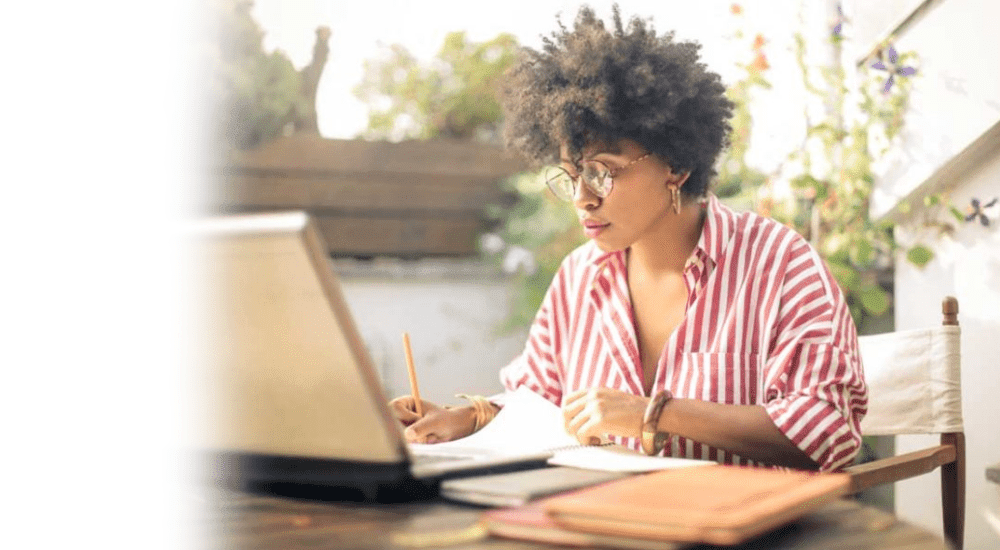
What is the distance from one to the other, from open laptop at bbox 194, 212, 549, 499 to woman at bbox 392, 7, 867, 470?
467 mm

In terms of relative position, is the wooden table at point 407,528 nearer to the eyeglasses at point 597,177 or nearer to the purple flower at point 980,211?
the eyeglasses at point 597,177

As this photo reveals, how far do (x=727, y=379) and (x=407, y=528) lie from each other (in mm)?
808

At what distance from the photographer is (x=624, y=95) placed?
4.94 ft

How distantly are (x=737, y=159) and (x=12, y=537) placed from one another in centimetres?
254

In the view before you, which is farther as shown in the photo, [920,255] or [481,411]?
[920,255]

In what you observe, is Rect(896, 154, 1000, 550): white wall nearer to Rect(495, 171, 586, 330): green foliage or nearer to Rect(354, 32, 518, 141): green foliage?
Rect(495, 171, 586, 330): green foliage

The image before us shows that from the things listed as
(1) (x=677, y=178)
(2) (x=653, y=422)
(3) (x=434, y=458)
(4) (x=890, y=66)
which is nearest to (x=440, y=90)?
(4) (x=890, y=66)

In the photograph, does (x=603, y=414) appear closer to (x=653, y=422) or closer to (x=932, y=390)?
(x=653, y=422)

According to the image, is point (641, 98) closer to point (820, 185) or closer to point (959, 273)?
point (959, 273)

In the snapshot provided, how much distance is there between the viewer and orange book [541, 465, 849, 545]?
628 millimetres

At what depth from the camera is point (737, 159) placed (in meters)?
3.01

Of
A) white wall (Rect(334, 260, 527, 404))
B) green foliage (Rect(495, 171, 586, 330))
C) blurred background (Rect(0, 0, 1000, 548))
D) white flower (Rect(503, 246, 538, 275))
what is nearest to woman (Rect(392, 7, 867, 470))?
blurred background (Rect(0, 0, 1000, 548))

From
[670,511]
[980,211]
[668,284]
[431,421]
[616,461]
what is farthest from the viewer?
[980,211]

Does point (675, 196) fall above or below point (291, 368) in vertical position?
above
